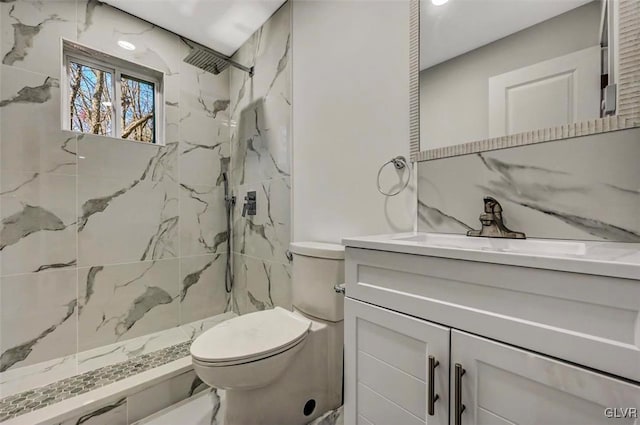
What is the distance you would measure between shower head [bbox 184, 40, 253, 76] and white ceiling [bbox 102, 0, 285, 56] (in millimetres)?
146

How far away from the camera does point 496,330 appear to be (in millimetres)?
625

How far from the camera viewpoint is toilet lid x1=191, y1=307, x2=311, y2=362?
108 centimetres

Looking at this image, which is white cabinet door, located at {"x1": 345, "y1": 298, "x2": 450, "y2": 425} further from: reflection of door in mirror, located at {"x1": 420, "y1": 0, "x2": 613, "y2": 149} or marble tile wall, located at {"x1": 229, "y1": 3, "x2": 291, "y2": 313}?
marble tile wall, located at {"x1": 229, "y1": 3, "x2": 291, "y2": 313}

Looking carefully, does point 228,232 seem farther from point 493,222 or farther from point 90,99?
point 493,222

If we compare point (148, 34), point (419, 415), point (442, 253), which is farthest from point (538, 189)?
point (148, 34)

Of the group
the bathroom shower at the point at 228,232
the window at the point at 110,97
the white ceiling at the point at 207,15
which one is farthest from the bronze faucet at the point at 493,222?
the window at the point at 110,97

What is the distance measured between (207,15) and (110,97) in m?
0.91

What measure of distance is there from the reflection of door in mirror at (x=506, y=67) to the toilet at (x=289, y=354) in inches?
30.5

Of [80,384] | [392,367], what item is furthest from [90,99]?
[392,367]

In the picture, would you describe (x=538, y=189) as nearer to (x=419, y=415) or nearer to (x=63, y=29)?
(x=419, y=415)

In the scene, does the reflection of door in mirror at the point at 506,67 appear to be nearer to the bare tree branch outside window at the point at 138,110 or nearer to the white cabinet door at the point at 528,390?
the white cabinet door at the point at 528,390

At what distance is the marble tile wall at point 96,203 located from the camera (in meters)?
1.62

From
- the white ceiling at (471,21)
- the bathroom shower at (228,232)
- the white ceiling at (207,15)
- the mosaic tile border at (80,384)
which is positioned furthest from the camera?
the bathroom shower at (228,232)

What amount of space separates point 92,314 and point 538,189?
8.16 ft
